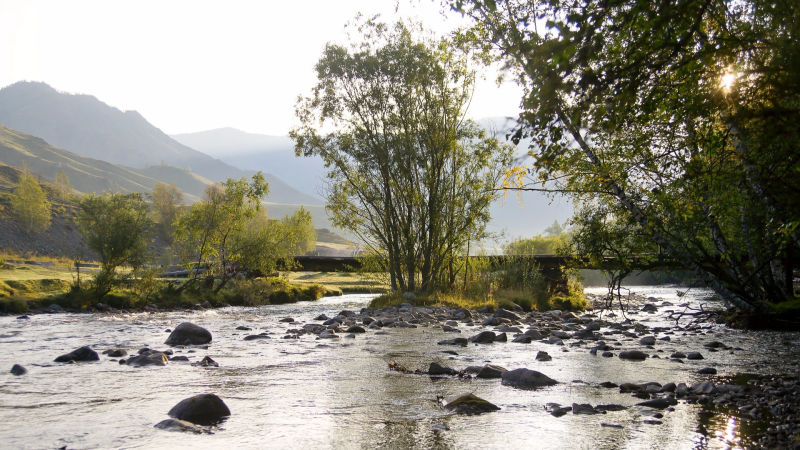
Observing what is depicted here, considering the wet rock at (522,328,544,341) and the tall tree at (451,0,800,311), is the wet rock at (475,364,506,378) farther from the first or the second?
the wet rock at (522,328,544,341)

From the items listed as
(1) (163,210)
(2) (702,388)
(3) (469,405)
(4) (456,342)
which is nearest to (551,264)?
(4) (456,342)

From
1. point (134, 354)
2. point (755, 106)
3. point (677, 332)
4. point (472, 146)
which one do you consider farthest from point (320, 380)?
point (472, 146)

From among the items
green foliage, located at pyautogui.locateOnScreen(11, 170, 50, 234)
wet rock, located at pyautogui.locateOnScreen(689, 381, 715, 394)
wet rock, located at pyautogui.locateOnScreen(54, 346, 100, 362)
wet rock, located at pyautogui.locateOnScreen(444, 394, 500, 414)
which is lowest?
wet rock, located at pyautogui.locateOnScreen(54, 346, 100, 362)

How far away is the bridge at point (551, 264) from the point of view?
14206mm

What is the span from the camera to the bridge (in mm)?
14206

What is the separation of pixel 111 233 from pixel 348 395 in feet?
66.4

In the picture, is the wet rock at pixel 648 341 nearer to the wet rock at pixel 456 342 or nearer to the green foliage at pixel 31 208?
the wet rock at pixel 456 342

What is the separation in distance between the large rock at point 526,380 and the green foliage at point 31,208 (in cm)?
9252

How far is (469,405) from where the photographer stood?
637 cm

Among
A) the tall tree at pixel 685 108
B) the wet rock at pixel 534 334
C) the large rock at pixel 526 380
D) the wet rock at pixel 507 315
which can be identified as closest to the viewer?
the tall tree at pixel 685 108

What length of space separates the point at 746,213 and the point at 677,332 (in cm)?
536

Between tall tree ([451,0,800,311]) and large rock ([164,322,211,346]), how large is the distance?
8.31 metres

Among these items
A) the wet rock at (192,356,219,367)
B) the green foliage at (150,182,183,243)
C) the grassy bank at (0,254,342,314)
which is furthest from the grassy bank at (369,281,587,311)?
the green foliage at (150,182,183,243)

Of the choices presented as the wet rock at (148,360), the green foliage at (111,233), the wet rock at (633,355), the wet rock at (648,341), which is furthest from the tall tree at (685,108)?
the green foliage at (111,233)
